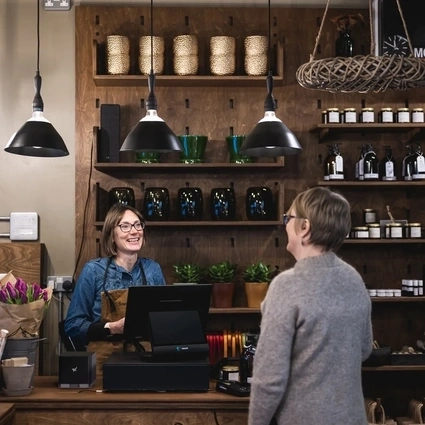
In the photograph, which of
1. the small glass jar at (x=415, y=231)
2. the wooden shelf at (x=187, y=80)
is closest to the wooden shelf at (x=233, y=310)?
the small glass jar at (x=415, y=231)

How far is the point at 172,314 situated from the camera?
3229 mm

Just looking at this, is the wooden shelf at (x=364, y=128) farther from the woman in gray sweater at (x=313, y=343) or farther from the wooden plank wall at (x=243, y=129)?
the woman in gray sweater at (x=313, y=343)

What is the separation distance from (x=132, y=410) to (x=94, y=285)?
1.07m

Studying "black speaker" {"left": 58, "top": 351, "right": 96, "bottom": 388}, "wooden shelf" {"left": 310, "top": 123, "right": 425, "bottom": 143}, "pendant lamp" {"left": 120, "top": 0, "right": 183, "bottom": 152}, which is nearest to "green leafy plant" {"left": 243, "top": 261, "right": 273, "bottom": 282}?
"wooden shelf" {"left": 310, "top": 123, "right": 425, "bottom": 143}

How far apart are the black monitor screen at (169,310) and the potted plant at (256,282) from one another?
153 cm

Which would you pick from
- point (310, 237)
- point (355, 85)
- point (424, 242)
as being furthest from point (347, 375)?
point (424, 242)

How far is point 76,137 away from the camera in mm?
4965

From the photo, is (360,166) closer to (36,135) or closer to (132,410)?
(36,135)

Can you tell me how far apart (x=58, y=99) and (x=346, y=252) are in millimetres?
2002

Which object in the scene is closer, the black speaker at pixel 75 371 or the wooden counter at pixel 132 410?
the wooden counter at pixel 132 410

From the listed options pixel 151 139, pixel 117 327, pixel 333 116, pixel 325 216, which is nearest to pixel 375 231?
pixel 333 116

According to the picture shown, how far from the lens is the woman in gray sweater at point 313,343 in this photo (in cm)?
223

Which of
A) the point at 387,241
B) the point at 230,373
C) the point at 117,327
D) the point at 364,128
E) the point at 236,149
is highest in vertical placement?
the point at 364,128

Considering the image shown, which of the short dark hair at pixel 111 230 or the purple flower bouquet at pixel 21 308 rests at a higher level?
the short dark hair at pixel 111 230
